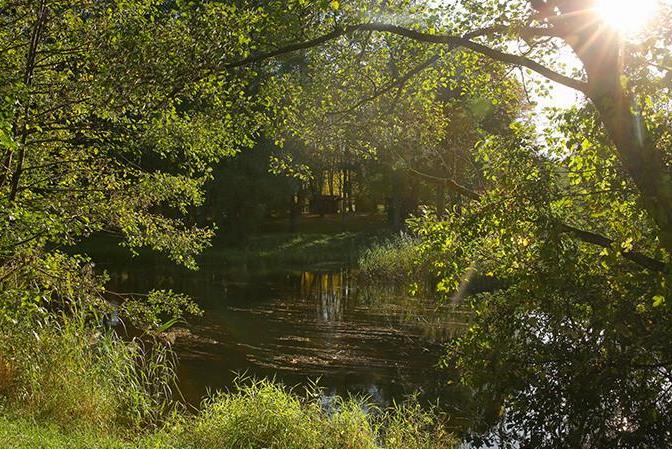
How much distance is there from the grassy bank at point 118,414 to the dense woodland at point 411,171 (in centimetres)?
3

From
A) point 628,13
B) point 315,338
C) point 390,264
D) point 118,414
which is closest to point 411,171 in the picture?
point 628,13

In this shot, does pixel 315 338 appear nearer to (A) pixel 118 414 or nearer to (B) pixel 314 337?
(B) pixel 314 337

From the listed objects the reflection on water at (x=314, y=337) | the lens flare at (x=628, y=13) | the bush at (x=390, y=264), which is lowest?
the reflection on water at (x=314, y=337)

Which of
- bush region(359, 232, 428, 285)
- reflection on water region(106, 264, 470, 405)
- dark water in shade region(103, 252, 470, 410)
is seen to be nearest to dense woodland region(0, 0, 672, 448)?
dark water in shade region(103, 252, 470, 410)

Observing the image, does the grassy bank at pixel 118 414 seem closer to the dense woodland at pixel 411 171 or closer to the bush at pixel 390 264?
the dense woodland at pixel 411 171

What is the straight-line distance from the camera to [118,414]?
26.9ft

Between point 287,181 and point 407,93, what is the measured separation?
28.2 meters

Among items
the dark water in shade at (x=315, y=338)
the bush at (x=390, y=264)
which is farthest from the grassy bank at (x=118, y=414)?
the bush at (x=390, y=264)

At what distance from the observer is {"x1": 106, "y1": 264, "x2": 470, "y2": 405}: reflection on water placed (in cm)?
1134

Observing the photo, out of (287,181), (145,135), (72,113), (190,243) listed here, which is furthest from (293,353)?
(287,181)

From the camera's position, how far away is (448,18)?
6879 millimetres

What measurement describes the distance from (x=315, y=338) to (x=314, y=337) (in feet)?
0.39

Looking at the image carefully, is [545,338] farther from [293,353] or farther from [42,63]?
[293,353]

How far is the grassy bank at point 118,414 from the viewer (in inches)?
272
